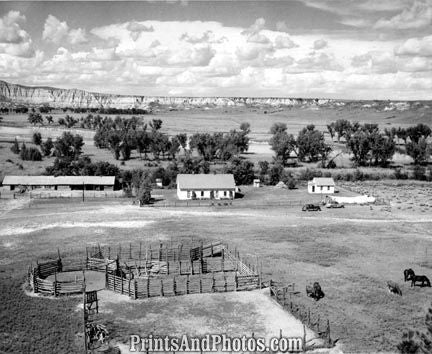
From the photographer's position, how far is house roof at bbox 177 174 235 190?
67812 mm

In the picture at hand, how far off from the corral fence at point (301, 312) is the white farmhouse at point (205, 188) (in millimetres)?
34914

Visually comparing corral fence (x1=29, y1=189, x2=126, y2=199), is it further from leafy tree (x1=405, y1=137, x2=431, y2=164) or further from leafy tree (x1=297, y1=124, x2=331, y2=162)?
leafy tree (x1=405, y1=137, x2=431, y2=164)

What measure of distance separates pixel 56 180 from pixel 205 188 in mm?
22392

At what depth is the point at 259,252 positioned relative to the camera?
41250mm

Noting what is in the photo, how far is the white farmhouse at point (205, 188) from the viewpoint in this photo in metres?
67.2

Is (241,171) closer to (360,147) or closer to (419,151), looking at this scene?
(360,147)

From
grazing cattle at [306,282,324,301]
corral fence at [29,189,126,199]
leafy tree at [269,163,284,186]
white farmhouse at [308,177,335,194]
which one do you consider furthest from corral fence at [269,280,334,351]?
leafy tree at [269,163,284,186]

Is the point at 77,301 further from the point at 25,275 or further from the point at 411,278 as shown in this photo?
the point at 411,278

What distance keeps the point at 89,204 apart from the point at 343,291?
40261mm

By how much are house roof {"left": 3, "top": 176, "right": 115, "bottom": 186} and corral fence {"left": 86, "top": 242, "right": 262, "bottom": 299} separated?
105 ft

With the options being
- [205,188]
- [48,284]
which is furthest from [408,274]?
[205,188]

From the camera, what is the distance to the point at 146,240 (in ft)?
146

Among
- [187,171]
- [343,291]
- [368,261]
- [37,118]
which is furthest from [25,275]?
[37,118]

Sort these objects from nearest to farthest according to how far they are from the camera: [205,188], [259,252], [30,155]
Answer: [259,252], [205,188], [30,155]
